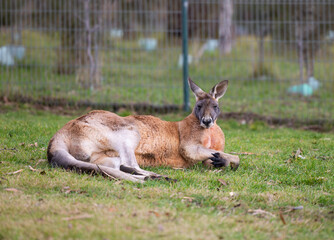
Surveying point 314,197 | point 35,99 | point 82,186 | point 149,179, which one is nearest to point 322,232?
point 314,197

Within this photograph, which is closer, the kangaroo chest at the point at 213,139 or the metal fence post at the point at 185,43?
the kangaroo chest at the point at 213,139

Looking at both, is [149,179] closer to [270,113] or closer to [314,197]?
[314,197]

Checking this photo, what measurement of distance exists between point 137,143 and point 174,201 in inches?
47.0

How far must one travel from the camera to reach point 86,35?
838 centimetres

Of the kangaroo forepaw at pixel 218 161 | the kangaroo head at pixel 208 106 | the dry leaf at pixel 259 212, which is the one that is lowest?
the dry leaf at pixel 259 212

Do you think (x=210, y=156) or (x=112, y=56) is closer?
(x=210, y=156)

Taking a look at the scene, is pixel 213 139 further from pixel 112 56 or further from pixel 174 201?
pixel 112 56

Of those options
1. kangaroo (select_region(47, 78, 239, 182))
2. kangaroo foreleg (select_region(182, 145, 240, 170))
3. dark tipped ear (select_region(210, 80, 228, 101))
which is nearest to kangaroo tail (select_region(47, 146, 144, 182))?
kangaroo (select_region(47, 78, 239, 182))

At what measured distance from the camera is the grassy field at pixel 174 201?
3072 mm

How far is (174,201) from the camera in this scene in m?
3.69

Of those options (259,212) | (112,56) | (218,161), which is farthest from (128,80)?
(259,212)

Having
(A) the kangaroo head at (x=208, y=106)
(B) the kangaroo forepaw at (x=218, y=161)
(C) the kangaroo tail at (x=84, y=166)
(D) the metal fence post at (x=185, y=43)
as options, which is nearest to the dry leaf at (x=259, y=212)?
(C) the kangaroo tail at (x=84, y=166)

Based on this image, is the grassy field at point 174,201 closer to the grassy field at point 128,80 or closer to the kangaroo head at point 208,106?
the kangaroo head at point 208,106

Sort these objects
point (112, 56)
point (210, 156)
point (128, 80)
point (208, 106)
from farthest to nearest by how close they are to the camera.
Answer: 1. point (128, 80)
2. point (112, 56)
3. point (208, 106)
4. point (210, 156)
